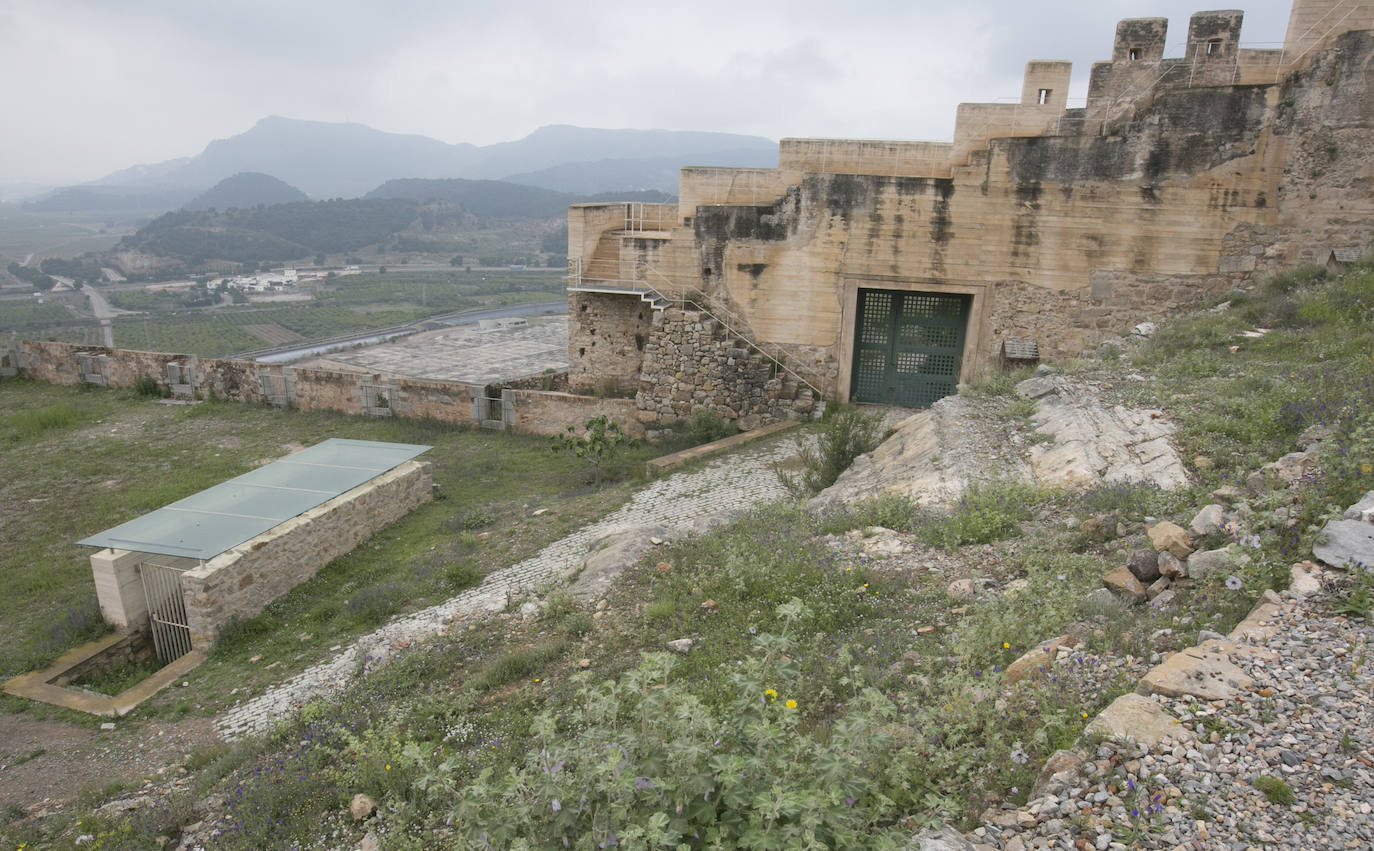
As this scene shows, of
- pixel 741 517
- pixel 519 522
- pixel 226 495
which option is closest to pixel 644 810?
pixel 741 517

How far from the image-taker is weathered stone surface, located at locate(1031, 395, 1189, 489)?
748cm

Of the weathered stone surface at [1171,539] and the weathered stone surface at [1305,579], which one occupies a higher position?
the weathered stone surface at [1305,579]

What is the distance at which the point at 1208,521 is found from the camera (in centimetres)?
554

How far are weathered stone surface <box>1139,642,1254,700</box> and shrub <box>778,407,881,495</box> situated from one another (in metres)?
6.82

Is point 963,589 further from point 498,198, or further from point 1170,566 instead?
point 498,198

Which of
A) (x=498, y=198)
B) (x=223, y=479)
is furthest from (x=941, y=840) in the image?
(x=498, y=198)

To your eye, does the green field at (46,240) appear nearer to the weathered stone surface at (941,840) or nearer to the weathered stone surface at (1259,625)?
the weathered stone surface at (941,840)

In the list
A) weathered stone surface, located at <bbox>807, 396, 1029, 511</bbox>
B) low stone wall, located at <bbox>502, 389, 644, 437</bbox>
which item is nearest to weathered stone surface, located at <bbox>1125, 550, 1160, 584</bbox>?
weathered stone surface, located at <bbox>807, 396, 1029, 511</bbox>

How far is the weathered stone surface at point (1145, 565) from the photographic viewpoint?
548 cm

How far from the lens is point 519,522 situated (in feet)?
36.8

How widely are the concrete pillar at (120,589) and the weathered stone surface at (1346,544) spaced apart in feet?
37.2

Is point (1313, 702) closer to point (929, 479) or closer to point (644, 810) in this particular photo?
point (644, 810)

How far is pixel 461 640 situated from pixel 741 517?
368cm

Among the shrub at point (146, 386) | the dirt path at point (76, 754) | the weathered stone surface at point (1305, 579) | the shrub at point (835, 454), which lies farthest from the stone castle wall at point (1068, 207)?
the shrub at point (146, 386)
